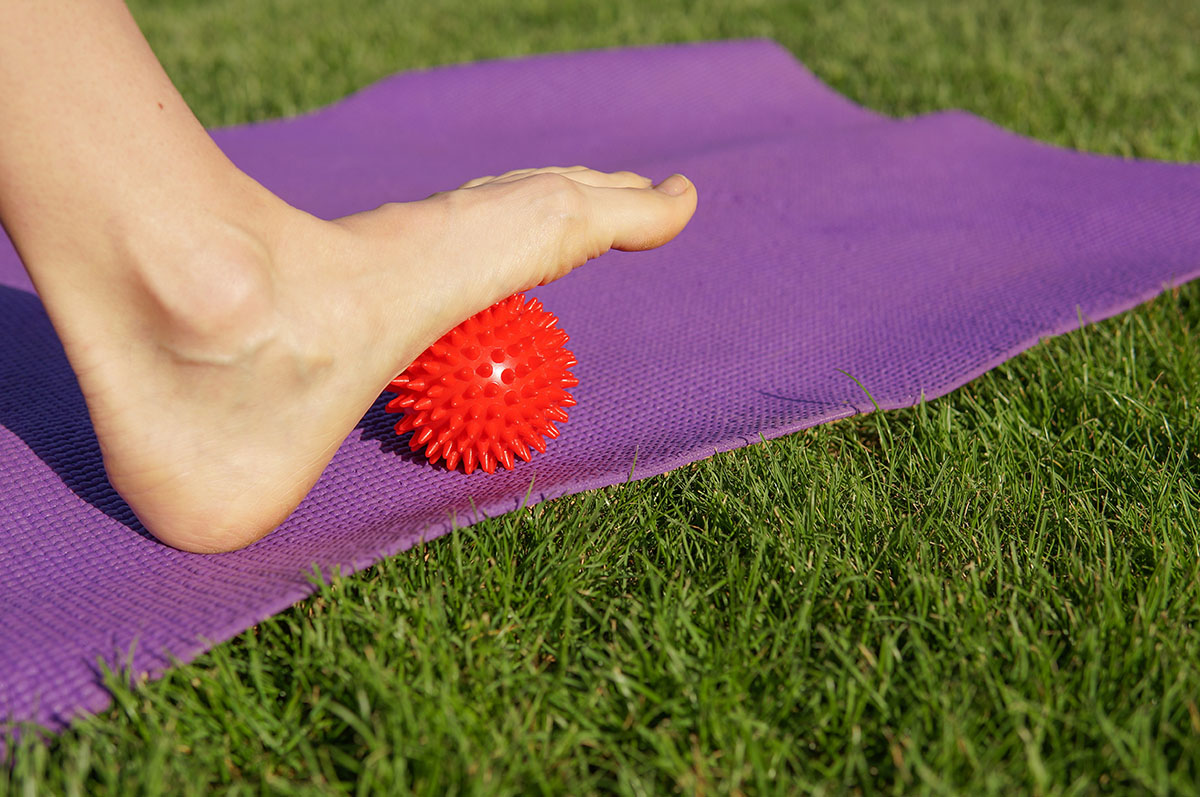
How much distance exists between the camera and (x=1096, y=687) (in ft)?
3.43

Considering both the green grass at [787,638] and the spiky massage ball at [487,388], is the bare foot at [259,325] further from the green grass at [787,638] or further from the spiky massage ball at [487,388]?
the green grass at [787,638]

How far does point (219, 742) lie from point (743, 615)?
0.59 m

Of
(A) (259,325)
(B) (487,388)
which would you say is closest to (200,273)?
(A) (259,325)

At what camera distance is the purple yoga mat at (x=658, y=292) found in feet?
4.05

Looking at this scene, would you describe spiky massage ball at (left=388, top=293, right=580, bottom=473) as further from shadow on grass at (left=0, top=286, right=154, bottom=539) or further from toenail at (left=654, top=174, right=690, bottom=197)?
shadow on grass at (left=0, top=286, right=154, bottom=539)

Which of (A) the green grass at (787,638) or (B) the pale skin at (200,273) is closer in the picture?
(A) the green grass at (787,638)

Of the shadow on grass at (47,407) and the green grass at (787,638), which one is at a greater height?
the shadow on grass at (47,407)

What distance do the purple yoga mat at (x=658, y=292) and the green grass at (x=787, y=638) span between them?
0.07 meters

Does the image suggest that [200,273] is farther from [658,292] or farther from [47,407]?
[658,292]

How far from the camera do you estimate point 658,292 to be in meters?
2.02

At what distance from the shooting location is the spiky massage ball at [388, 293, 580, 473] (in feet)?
4.45

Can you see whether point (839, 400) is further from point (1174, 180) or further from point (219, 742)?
point (1174, 180)

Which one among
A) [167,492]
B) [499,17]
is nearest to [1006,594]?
[167,492]

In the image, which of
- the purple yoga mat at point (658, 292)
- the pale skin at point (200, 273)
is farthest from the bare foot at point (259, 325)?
the purple yoga mat at point (658, 292)
